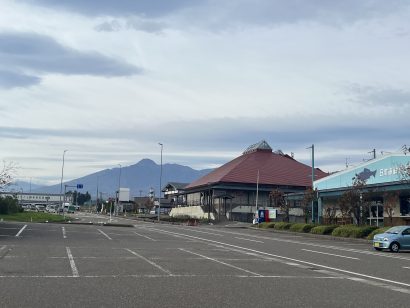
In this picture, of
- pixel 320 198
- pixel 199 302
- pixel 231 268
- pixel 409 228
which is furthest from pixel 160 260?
pixel 320 198

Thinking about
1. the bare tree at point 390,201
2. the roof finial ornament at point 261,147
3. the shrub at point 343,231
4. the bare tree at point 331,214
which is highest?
the roof finial ornament at point 261,147

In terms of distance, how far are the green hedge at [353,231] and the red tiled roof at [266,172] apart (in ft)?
145

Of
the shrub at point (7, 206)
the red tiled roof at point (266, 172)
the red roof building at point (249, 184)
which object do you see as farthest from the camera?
the red tiled roof at point (266, 172)

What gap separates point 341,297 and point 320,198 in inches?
1778

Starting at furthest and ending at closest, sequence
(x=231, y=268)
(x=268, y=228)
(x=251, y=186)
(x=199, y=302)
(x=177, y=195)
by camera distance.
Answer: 1. (x=177, y=195)
2. (x=251, y=186)
3. (x=268, y=228)
4. (x=231, y=268)
5. (x=199, y=302)

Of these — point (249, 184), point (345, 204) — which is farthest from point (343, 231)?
point (249, 184)

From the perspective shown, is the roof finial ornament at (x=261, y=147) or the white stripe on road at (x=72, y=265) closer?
the white stripe on road at (x=72, y=265)

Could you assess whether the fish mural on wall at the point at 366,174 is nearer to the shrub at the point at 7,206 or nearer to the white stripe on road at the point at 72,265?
the white stripe on road at the point at 72,265

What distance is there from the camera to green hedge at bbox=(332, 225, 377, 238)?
3572cm

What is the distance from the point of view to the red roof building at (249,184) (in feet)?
272

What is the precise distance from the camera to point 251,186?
275ft

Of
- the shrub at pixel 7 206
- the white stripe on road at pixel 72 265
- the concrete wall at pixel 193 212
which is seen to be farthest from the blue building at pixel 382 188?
the shrub at pixel 7 206

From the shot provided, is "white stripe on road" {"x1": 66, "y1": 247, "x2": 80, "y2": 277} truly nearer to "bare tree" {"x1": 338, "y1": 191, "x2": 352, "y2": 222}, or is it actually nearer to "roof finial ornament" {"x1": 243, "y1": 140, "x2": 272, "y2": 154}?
"bare tree" {"x1": 338, "y1": 191, "x2": 352, "y2": 222}

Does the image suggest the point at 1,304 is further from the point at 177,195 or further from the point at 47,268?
the point at 177,195
